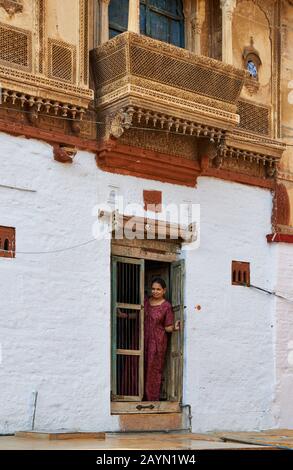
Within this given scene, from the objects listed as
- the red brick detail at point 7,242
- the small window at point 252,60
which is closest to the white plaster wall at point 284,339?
the small window at point 252,60

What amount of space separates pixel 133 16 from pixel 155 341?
12.1 feet

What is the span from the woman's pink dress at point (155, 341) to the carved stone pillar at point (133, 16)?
3.15 metres

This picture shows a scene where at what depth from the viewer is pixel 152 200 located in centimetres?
1230

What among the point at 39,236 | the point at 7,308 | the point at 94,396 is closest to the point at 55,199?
the point at 39,236

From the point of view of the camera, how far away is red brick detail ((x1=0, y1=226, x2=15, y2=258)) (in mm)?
10797

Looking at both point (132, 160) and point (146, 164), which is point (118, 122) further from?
point (146, 164)

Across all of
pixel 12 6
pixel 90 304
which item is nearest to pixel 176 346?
pixel 90 304

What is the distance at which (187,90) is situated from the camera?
12.1 m

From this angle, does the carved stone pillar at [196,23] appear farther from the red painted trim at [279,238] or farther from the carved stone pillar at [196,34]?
the red painted trim at [279,238]

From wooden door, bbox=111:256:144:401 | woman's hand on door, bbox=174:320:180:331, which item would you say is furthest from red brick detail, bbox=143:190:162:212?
woman's hand on door, bbox=174:320:180:331

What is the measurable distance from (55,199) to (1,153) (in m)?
0.81

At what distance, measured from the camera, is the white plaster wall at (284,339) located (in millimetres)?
13375

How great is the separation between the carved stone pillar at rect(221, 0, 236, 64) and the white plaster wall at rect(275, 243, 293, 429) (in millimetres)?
2471

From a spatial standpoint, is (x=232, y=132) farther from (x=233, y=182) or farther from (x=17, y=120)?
(x=17, y=120)
